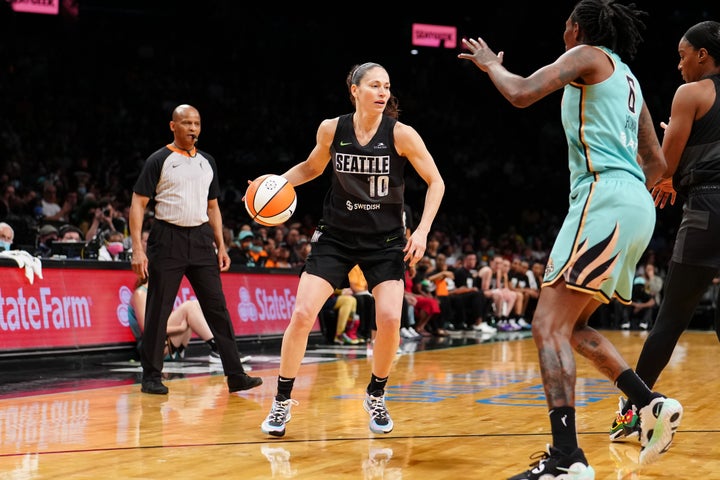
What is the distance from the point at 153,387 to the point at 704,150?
4.44 m

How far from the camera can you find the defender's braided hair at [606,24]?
4.25m

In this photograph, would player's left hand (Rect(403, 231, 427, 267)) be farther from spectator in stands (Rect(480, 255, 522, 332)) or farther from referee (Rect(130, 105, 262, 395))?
spectator in stands (Rect(480, 255, 522, 332))

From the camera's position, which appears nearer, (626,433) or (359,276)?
(626,433)

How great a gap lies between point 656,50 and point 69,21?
17.1 metres

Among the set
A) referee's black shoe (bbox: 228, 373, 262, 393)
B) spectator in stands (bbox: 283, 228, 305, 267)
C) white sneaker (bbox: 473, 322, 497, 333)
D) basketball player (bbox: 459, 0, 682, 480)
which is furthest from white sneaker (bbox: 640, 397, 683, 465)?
white sneaker (bbox: 473, 322, 497, 333)

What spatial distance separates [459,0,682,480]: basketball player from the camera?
394 centimetres

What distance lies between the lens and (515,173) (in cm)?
2734

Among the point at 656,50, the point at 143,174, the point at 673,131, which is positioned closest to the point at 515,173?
the point at 656,50

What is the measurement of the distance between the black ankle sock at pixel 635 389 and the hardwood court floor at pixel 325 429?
1.04 ft

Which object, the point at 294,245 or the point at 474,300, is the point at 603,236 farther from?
the point at 474,300

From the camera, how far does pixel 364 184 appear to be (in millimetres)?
5453

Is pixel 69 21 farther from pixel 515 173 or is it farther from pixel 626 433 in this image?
pixel 626 433

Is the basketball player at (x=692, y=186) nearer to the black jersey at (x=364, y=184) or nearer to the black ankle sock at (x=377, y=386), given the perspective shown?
the black ankle sock at (x=377, y=386)

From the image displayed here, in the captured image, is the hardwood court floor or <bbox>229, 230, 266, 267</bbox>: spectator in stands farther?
<bbox>229, 230, 266, 267</bbox>: spectator in stands
